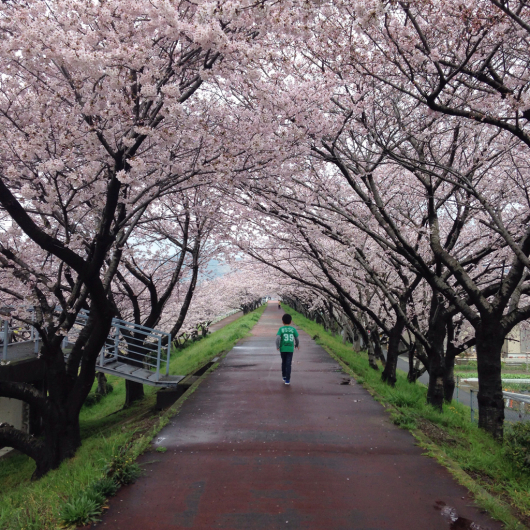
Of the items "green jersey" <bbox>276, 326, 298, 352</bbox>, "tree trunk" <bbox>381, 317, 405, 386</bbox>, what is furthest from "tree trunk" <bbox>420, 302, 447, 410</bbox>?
"green jersey" <bbox>276, 326, 298, 352</bbox>

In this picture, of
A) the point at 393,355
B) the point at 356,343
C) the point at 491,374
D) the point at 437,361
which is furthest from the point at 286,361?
the point at 356,343

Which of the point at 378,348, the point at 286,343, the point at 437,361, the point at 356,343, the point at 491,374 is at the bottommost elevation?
the point at 356,343

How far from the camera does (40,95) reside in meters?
6.05

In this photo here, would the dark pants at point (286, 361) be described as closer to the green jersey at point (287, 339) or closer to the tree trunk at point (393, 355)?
the green jersey at point (287, 339)

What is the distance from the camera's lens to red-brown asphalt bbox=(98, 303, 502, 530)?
386 centimetres

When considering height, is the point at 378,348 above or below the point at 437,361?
below

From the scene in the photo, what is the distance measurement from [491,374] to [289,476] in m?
3.82

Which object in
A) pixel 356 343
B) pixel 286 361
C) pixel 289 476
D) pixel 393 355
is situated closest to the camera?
pixel 289 476

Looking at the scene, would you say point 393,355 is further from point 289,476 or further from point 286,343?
point 289,476

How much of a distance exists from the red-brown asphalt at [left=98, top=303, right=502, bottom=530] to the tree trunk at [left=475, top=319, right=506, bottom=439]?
1.51 meters

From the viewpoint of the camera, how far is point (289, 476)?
188 inches

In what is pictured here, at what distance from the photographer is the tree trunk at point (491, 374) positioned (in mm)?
6773

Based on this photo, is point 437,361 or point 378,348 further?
point 378,348

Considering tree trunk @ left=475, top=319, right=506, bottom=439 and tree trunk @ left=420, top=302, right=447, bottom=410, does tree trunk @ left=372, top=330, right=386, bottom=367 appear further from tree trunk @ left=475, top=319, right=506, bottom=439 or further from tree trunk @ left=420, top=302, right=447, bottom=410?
tree trunk @ left=475, top=319, right=506, bottom=439
